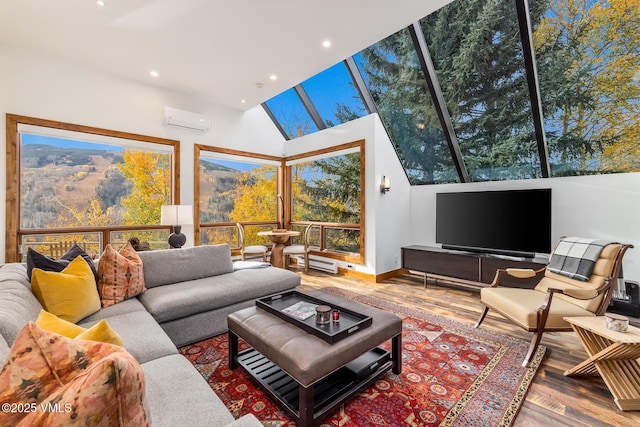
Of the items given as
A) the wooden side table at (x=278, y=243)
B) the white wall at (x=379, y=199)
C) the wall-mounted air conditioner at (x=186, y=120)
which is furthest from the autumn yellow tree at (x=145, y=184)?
the white wall at (x=379, y=199)

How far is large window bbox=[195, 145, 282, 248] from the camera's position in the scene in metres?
5.26

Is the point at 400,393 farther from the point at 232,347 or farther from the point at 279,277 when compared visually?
the point at 279,277

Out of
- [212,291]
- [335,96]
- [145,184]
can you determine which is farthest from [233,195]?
[212,291]

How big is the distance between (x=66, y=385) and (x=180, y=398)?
661mm

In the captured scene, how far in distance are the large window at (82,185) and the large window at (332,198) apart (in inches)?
99.0

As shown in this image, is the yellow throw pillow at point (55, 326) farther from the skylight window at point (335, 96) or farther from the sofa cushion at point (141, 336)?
the skylight window at point (335, 96)

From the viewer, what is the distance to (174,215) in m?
3.72

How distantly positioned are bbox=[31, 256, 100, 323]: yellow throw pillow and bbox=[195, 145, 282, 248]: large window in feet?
10.1

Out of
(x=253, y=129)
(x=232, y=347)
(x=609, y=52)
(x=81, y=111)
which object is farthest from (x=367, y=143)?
(x=81, y=111)

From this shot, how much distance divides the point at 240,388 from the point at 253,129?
4972 mm

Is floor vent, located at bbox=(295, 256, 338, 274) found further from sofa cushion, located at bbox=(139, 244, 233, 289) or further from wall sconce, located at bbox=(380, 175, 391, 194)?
sofa cushion, located at bbox=(139, 244, 233, 289)

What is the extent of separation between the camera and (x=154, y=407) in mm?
1114

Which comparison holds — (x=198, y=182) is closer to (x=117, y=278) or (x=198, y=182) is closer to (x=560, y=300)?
(x=117, y=278)

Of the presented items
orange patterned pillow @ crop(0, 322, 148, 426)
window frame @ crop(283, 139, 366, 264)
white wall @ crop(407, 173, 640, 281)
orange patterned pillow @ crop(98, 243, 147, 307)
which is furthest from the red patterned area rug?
window frame @ crop(283, 139, 366, 264)
